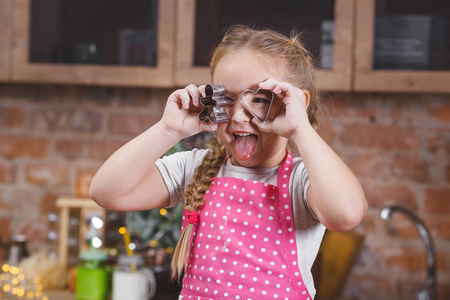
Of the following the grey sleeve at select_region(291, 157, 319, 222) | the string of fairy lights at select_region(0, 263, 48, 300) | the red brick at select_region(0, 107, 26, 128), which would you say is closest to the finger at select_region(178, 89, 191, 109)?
the grey sleeve at select_region(291, 157, 319, 222)

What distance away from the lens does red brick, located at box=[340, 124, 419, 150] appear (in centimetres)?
180

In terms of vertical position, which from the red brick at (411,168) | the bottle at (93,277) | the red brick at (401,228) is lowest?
the bottle at (93,277)

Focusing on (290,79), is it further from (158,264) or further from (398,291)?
(398,291)

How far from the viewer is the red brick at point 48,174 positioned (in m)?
1.97

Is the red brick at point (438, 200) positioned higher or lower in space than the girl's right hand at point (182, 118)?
lower

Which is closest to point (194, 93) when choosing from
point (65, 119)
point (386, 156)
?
point (386, 156)

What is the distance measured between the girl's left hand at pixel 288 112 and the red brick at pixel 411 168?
39.9 inches

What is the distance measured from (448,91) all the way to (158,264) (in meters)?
0.96

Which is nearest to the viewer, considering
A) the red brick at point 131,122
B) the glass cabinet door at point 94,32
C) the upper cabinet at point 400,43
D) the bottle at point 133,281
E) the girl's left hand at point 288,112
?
the girl's left hand at point 288,112

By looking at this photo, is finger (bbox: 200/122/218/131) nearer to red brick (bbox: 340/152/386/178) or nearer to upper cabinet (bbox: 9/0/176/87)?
upper cabinet (bbox: 9/0/176/87)

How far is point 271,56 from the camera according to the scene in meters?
0.92

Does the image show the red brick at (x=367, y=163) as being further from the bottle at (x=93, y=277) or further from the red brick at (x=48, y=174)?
the red brick at (x=48, y=174)

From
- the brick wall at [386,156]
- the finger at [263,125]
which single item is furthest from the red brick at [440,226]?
the finger at [263,125]

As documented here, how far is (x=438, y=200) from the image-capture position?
1.78 m
